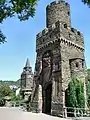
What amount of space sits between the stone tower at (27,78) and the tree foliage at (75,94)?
33768 millimetres

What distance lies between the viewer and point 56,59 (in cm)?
2519

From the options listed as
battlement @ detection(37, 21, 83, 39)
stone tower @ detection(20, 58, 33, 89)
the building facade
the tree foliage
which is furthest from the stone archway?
stone tower @ detection(20, 58, 33, 89)

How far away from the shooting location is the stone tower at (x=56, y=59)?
943 inches

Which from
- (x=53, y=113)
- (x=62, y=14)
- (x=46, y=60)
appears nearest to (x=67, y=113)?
(x=53, y=113)

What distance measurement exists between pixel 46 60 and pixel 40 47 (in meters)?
2.57

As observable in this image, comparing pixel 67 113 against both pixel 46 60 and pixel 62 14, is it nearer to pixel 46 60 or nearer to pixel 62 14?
pixel 46 60

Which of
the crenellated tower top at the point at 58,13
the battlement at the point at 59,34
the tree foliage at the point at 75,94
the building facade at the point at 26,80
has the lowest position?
the tree foliage at the point at 75,94

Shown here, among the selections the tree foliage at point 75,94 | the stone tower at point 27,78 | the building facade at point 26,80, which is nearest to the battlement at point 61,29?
the tree foliage at point 75,94

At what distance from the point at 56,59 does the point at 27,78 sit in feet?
113

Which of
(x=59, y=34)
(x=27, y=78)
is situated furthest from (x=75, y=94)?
(x=27, y=78)

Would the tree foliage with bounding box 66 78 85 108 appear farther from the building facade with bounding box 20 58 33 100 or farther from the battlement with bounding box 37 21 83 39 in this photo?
the building facade with bounding box 20 58 33 100

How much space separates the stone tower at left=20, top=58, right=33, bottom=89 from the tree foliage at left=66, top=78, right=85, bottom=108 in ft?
111

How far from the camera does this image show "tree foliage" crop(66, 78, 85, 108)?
22.2m

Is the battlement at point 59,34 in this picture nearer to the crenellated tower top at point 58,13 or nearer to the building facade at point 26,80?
the crenellated tower top at point 58,13
